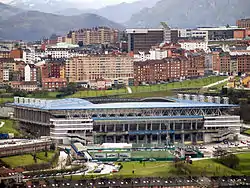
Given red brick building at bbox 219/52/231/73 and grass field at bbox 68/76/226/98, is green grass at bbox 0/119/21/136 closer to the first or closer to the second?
grass field at bbox 68/76/226/98

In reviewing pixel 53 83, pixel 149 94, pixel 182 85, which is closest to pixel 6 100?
pixel 53 83

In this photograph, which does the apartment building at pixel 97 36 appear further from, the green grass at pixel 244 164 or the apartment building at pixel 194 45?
the green grass at pixel 244 164

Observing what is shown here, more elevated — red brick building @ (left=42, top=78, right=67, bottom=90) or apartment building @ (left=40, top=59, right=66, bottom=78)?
apartment building @ (left=40, top=59, right=66, bottom=78)

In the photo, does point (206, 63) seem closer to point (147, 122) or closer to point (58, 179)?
point (147, 122)

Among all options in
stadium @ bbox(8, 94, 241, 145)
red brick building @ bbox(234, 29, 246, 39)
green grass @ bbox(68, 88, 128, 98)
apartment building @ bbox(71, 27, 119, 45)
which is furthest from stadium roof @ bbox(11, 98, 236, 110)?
apartment building @ bbox(71, 27, 119, 45)

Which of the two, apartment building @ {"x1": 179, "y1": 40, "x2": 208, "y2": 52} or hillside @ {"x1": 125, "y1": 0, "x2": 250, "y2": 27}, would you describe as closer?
apartment building @ {"x1": 179, "y1": 40, "x2": 208, "y2": 52}

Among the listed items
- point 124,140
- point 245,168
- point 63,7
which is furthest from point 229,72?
point 63,7
